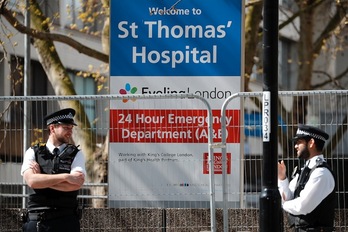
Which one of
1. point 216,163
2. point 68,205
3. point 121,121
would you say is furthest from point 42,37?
point 68,205

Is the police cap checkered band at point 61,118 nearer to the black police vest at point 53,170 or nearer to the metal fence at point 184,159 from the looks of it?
the black police vest at point 53,170

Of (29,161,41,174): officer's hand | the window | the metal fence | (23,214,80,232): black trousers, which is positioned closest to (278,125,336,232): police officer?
the metal fence

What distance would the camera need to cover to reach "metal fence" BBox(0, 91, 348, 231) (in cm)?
1077

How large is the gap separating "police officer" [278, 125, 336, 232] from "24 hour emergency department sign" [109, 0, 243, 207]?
1.96m

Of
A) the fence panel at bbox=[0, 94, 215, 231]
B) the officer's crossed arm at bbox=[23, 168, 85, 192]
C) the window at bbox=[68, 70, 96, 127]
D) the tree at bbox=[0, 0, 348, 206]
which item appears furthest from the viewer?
the window at bbox=[68, 70, 96, 127]

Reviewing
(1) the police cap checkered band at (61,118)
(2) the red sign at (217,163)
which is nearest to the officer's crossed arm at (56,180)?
(1) the police cap checkered band at (61,118)

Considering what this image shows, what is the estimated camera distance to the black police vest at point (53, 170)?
8688 mm

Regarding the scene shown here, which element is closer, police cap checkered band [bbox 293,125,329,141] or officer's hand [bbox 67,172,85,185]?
officer's hand [bbox 67,172,85,185]

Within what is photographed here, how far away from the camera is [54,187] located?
28.1ft

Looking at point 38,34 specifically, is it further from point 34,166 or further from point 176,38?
point 34,166

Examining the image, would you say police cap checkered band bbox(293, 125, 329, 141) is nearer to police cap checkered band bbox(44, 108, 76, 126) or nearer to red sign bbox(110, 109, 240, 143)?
red sign bbox(110, 109, 240, 143)

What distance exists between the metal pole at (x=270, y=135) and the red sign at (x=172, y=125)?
7.48 ft

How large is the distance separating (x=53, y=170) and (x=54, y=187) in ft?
0.68

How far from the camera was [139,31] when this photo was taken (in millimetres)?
12086
